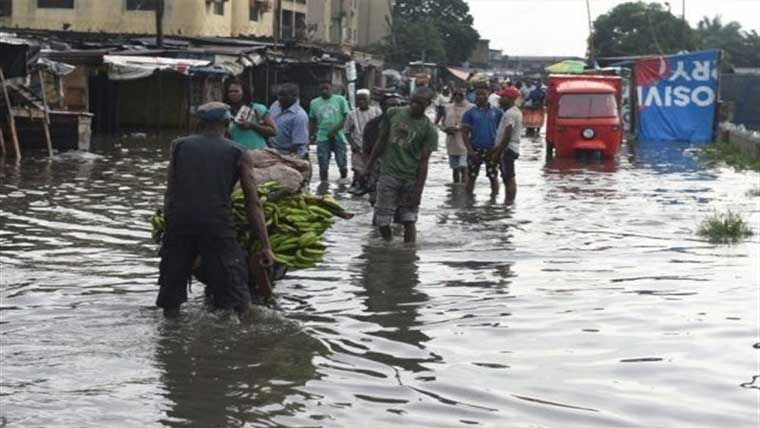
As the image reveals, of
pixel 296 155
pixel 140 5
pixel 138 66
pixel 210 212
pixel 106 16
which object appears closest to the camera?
pixel 210 212

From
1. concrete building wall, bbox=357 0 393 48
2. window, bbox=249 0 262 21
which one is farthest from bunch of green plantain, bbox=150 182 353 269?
concrete building wall, bbox=357 0 393 48

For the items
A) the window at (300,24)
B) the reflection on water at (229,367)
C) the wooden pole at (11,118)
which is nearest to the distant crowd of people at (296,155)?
the reflection on water at (229,367)

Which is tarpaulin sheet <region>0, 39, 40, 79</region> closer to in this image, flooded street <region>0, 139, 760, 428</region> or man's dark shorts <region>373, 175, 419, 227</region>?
flooded street <region>0, 139, 760, 428</region>

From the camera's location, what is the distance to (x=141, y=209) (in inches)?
591

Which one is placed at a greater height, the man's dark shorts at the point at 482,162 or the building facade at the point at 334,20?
the building facade at the point at 334,20

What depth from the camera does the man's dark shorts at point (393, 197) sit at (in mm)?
11414

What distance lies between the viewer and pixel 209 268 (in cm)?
779

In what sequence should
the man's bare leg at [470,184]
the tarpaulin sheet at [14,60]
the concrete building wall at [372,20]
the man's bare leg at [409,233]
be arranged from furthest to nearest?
the concrete building wall at [372,20], the tarpaulin sheet at [14,60], the man's bare leg at [470,184], the man's bare leg at [409,233]

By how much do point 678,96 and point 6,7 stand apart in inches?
1029

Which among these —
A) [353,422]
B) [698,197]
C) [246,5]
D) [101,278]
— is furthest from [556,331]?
[246,5]

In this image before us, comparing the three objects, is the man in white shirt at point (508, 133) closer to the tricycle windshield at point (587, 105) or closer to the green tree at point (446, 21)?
the tricycle windshield at point (587, 105)

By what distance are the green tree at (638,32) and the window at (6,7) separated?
4338 centimetres

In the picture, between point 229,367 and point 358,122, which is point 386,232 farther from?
point 229,367

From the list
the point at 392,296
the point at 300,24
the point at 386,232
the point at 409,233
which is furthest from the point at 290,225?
the point at 300,24
